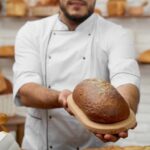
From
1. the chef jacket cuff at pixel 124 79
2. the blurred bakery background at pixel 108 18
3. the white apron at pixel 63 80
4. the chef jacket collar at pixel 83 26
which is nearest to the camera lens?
the chef jacket cuff at pixel 124 79

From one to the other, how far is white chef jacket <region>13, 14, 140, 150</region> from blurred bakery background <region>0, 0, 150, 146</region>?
898 millimetres

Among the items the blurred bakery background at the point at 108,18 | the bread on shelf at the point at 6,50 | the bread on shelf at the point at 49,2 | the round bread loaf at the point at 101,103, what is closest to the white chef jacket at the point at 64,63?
the round bread loaf at the point at 101,103

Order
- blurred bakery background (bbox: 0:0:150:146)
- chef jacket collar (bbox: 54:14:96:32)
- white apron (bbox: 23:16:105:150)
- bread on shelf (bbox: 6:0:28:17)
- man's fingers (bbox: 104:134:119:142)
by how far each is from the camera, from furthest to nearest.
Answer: bread on shelf (bbox: 6:0:28:17) → blurred bakery background (bbox: 0:0:150:146) → chef jacket collar (bbox: 54:14:96:32) → white apron (bbox: 23:16:105:150) → man's fingers (bbox: 104:134:119:142)

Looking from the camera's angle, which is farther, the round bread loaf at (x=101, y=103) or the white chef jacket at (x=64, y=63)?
the white chef jacket at (x=64, y=63)

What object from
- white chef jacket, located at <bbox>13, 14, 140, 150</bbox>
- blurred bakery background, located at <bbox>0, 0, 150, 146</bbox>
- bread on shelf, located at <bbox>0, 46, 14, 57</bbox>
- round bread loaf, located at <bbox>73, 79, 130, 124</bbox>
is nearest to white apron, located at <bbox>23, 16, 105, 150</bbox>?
white chef jacket, located at <bbox>13, 14, 140, 150</bbox>

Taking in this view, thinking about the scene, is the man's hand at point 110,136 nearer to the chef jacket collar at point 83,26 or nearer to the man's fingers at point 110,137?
the man's fingers at point 110,137

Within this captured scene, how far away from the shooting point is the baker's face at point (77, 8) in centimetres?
161

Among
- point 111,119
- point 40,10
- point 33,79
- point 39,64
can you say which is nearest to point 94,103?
point 111,119

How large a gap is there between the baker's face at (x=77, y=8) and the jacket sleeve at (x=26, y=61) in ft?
0.64

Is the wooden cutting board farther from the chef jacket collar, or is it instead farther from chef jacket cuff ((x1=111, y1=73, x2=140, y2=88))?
the chef jacket collar

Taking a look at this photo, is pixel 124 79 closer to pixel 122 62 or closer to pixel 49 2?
pixel 122 62

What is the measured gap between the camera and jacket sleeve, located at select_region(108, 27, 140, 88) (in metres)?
1.54

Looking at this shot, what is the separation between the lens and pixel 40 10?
2850 mm

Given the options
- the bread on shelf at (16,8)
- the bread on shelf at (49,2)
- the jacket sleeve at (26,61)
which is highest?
the jacket sleeve at (26,61)
